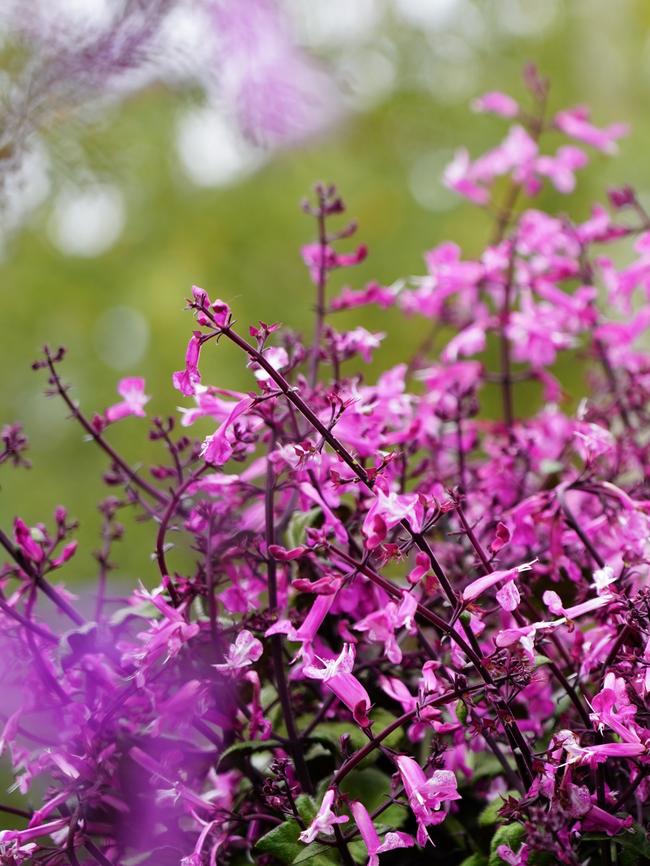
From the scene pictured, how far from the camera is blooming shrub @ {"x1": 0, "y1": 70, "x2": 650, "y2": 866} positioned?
0.43 meters

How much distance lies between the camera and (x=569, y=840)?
420mm

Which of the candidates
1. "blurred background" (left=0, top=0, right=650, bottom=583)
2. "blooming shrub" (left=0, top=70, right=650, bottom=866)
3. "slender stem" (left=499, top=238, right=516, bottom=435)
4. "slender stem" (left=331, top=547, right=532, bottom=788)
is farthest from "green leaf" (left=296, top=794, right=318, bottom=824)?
"blurred background" (left=0, top=0, right=650, bottom=583)

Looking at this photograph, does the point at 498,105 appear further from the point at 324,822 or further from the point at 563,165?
the point at 324,822

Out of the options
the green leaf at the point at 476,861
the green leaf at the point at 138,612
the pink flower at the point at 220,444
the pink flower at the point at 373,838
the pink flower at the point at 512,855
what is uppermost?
the pink flower at the point at 220,444

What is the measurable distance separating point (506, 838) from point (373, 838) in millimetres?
63

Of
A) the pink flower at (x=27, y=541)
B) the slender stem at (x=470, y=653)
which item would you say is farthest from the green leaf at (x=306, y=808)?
the pink flower at (x=27, y=541)

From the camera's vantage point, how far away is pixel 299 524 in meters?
0.60

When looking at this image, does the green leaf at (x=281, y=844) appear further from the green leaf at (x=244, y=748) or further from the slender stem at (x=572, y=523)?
the slender stem at (x=572, y=523)

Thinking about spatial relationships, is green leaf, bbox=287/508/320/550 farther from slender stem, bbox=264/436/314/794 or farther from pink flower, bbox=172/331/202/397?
pink flower, bbox=172/331/202/397

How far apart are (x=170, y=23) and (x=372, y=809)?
62cm

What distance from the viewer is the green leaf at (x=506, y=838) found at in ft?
1.46

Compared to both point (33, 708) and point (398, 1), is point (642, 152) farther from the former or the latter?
point (33, 708)

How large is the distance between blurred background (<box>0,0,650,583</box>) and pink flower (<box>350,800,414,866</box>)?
44.8 inches

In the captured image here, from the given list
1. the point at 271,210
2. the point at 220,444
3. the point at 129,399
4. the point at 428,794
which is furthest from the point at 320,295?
the point at 271,210
